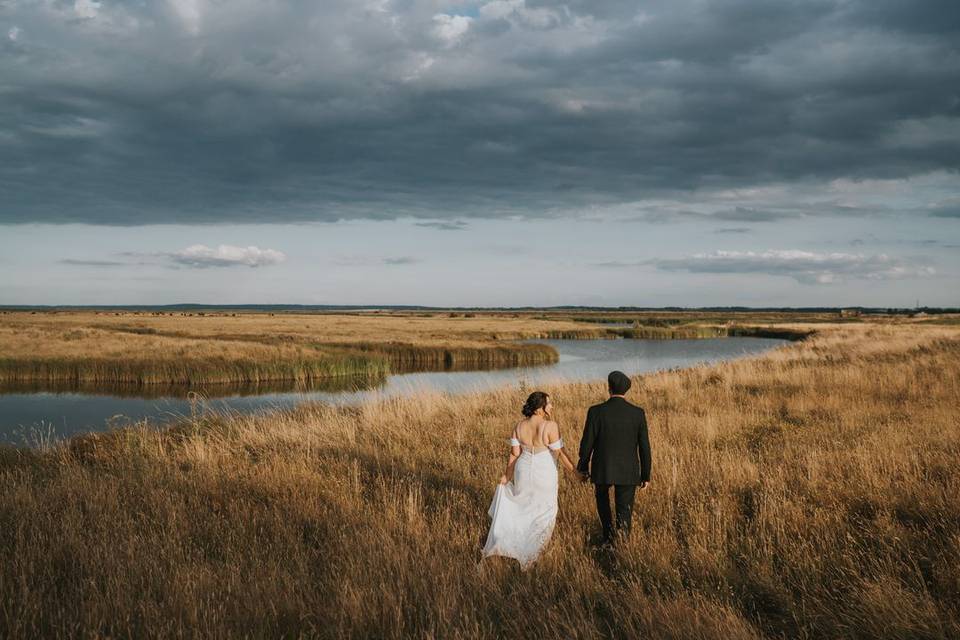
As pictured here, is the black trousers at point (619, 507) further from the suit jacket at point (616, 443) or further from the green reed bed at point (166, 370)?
the green reed bed at point (166, 370)

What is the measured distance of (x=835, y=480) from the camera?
26.6ft

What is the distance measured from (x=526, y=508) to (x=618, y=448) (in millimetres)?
1104

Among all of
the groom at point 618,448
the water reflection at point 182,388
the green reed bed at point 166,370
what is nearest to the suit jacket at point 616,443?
the groom at point 618,448

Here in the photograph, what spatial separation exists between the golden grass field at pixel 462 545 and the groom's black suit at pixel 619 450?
481 millimetres

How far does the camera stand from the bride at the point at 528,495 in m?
5.71

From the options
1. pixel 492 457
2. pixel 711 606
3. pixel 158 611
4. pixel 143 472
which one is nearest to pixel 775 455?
pixel 492 457

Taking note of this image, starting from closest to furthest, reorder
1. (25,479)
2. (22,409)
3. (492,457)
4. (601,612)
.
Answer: (601,612)
(25,479)
(492,457)
(22,409)

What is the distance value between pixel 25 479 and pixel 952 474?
12.5m

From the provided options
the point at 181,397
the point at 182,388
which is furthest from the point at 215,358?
the point at 181,397

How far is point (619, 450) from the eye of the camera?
6211 millimetres

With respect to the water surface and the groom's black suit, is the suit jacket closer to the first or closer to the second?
the groom's black suit

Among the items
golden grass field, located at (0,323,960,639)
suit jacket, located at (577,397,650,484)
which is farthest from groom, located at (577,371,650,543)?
golden grass field, located at (0,323,960,639)

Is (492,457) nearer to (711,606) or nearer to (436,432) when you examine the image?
(436,432)

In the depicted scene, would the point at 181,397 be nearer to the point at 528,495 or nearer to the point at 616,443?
the point at 528,495
